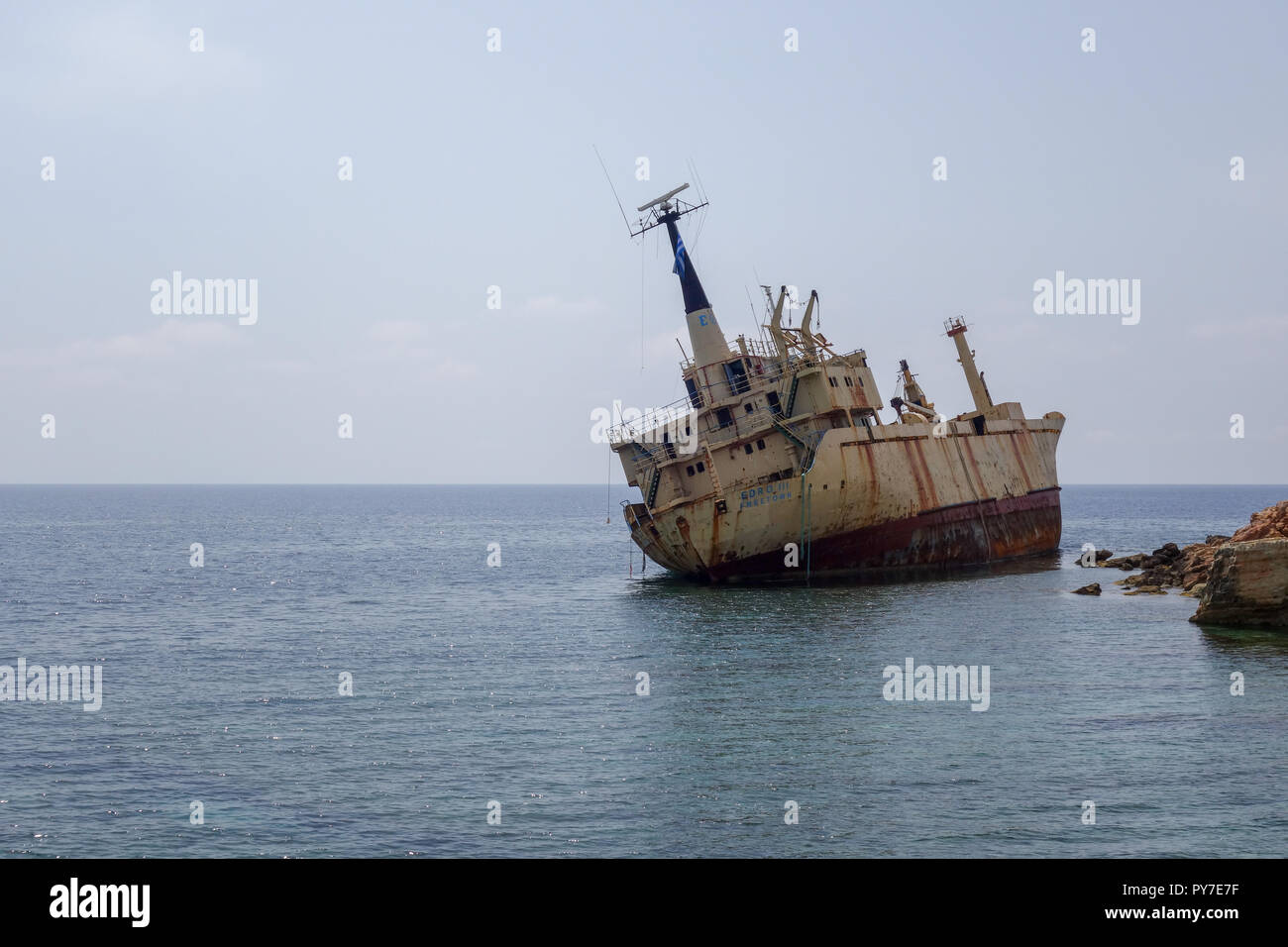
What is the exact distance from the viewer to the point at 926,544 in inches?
1922

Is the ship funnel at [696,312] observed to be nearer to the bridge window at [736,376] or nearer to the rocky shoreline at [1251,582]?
the bridge window at [736,376]

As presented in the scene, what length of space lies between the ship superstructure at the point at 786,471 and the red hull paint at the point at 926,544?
0.07 m

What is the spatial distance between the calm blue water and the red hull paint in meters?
1.63

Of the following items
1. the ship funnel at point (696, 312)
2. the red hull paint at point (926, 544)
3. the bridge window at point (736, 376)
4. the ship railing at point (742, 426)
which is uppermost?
the ship funnel at point (696, 312)

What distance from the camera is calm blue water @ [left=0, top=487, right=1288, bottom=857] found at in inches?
682

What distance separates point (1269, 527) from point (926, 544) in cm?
1406

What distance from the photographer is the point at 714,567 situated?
147 ft

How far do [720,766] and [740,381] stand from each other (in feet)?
93.7

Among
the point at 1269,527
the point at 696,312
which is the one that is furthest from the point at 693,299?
the point at 1269,527

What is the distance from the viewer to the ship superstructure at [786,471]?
43.6 meters

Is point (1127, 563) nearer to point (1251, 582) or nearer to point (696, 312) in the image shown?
point (1251, 582)
